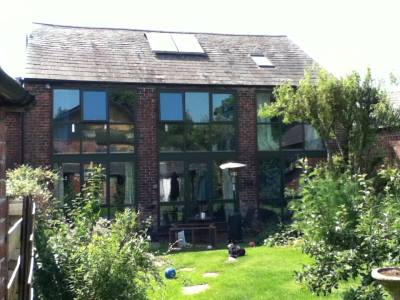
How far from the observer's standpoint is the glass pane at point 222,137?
52.3 feet

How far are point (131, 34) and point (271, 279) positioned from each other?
12.5 metres

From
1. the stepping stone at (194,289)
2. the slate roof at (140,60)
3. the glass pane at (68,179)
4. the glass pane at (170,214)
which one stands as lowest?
the stepping stone at (194,289)

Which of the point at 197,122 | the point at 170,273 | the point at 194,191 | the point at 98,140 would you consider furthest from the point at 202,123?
the point at 170,273

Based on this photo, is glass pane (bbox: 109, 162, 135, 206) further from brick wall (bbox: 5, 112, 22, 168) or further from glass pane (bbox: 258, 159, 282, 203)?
glass pane (bbox: 258, 159, 282, 203)

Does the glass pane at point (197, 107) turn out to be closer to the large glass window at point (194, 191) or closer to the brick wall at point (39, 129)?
the large glass window at point (194, 191)

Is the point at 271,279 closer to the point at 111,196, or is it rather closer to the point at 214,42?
the point at 111,196

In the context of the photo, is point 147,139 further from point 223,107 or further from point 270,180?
point 270,180

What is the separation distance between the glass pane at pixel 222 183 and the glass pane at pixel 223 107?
1.45 meters

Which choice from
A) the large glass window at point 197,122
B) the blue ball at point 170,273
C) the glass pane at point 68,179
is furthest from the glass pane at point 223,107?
the blue ball at point 170,273

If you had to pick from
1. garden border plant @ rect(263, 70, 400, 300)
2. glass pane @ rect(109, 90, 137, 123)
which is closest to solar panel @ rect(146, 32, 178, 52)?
glass pane @ rect(109, 90, 137, 123)

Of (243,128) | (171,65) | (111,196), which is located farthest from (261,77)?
(111,196)

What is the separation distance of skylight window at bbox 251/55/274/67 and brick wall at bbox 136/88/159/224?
4299mm

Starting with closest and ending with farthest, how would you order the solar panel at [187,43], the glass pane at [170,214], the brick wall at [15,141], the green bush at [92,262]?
the green bush at [92,262]
the brick wall at [15,141]
the glass pane at [170,214]
the solar panel at [187,43]

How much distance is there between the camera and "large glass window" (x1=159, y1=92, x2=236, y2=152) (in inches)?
611
